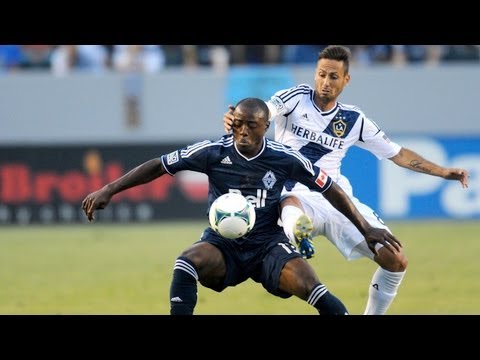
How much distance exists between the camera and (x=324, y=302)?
26.9 feet

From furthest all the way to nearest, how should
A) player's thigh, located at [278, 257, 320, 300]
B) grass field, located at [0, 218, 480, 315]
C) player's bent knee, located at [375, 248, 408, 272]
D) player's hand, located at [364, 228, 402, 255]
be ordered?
1. grass field, located at [0, 218, 480, 315]
2. player's bent knee, located at [375, 248, 408, 272]
3. player's hand, located at [364, 228, 402, 255]
4. player's thigh, located at [278, 257, 320, 300]

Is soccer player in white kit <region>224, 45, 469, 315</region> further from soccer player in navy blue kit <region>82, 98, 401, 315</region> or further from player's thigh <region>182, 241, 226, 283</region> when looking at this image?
player's thigh <region>182, 241, 226, 283</region>

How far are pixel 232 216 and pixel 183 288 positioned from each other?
0.73 metres

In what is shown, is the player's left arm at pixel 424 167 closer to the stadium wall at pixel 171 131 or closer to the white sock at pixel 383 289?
the white sock at pixel 383 289

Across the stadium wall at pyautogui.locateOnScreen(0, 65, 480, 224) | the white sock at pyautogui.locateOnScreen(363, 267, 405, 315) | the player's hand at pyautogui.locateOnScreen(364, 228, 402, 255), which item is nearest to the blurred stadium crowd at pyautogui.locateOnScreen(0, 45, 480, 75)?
the stadium wall at pyautogui.locateOnScreen(0, 65, 480, 224)

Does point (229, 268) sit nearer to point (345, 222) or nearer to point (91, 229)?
point (345, 222)

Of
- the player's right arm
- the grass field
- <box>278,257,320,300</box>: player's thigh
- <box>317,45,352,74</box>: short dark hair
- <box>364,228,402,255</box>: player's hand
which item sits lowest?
the grass field

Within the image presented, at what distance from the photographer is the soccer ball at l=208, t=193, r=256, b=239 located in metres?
8.46

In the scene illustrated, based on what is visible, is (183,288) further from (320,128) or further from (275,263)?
(320,128)

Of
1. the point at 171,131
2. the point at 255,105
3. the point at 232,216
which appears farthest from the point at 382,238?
→ the point at 171,131

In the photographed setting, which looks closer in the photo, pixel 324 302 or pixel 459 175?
pixel 324 302

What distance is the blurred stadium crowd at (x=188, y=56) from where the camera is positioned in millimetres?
21391

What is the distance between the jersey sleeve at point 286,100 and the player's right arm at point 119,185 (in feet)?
5.06
